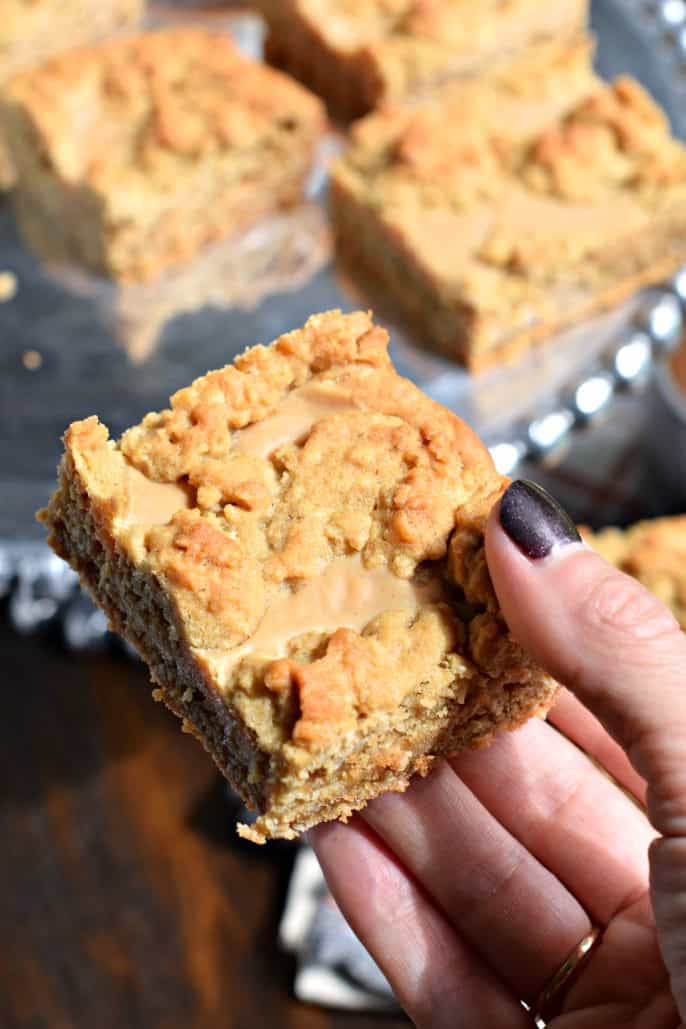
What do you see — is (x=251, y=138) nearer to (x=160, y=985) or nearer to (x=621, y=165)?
(x=621, y=165)

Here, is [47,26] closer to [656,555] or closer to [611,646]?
[656,555]

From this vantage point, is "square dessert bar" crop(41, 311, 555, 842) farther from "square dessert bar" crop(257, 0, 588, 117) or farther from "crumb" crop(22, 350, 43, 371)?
"square dessert bar" crop(257, 0, 588, 117)

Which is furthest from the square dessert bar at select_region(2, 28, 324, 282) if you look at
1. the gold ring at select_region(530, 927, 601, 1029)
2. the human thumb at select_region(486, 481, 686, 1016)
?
the gold ring at select_region(530, 927, 601, 1029)

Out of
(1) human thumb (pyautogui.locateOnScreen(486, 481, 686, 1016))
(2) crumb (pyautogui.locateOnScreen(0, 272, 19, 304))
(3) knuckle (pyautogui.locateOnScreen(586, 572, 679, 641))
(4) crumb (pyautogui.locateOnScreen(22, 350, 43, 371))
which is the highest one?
(3) knuckle (pyautogui.locateOnScreen(586, 572, 679, 641))

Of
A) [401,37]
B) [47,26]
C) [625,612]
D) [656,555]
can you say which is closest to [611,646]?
[625,612]

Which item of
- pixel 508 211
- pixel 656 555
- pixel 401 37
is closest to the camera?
pixel 656 555

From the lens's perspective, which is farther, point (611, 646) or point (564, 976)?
point (564, 976)
